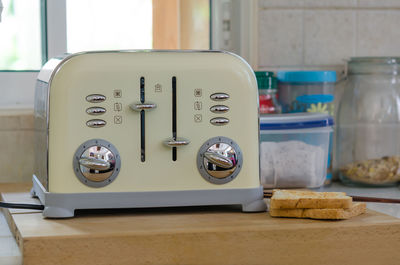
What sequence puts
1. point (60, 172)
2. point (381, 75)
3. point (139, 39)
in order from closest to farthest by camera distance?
point (60, 172)
point (381, 75)
point (139, 39)

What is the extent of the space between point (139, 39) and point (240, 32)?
0.89 ft

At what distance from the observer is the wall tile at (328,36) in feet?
5.34

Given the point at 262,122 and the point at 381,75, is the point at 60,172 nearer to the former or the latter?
the point at 262,122

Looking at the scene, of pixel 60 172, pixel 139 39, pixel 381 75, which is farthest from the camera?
pixel 139 39

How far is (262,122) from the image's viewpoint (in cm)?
142

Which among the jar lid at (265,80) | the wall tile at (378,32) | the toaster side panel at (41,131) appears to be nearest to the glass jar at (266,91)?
the jar lid at (265,80)

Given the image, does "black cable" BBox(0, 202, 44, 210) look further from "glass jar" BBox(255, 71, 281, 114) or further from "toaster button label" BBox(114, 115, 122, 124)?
"glass jar" BBox(255, 71, 281, 114)

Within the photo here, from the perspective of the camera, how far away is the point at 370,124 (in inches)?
63.6

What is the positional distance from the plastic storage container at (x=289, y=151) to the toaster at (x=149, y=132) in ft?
0.97

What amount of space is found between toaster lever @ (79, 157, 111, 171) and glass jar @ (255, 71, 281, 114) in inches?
21.3

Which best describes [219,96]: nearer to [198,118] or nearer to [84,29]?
[198,118]

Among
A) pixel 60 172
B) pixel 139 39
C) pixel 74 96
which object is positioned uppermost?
pixel 139 39

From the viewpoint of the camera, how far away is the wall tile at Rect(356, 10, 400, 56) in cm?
166

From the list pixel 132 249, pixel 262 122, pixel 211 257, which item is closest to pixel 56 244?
pixel 132 249
